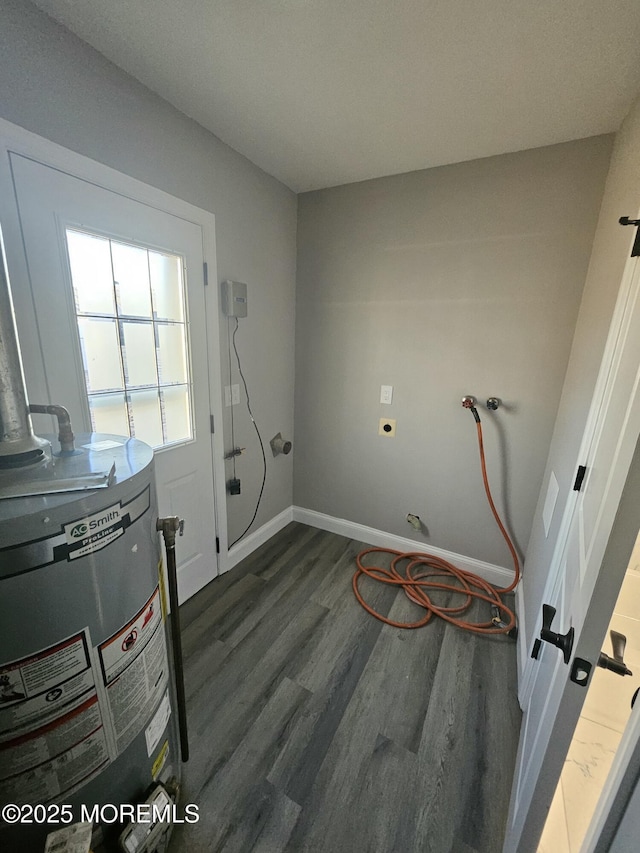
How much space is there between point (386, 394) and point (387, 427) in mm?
235

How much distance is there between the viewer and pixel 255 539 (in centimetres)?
248

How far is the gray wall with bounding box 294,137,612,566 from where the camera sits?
178 cm

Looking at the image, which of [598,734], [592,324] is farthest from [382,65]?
[598,734]

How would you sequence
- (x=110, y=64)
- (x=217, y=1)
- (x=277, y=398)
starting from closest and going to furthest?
(x=217, y=1) → (x=110, y=64) → (x=277, y=398)

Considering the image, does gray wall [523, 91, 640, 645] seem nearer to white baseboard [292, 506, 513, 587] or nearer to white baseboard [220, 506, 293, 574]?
white baseboard [292, 506, 513, 587]

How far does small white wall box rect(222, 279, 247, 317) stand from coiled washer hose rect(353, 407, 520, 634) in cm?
153

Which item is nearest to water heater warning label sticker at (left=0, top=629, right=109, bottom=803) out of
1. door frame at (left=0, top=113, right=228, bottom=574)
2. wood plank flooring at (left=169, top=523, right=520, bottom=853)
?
wood plank flooring at (left=169, top=523, right=520, bottom=853)

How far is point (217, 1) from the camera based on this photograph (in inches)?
40.4

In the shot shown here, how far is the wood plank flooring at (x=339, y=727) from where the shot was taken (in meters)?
1.06

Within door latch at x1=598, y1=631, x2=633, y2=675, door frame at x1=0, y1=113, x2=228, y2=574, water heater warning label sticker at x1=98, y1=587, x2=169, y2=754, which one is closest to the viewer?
door latch at x1=598, y1=631, x2=633, y2=675

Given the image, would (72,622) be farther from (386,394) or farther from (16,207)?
(386,394)

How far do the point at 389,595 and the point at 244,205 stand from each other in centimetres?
251

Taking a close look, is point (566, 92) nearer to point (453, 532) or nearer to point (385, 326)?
point (385, 326)

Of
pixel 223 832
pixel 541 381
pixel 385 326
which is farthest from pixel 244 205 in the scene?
pixel 223 832
